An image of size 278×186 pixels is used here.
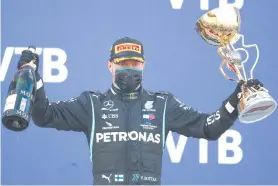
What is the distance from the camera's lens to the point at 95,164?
10.9 feet

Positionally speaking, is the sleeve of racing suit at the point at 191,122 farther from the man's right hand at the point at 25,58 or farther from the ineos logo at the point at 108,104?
the man's right hand at the point at 25,58

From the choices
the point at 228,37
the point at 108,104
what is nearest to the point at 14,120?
the point at 108,104

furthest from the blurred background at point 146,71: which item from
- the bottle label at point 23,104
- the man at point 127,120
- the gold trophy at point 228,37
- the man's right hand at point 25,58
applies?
the bottle label at point 23,104

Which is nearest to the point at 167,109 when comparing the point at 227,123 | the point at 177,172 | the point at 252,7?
the point at 227,123

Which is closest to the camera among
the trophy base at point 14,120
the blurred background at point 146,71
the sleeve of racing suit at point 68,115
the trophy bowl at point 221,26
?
the trophy base at point 14,120

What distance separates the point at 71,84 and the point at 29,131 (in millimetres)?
305

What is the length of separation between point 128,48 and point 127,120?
276 millimetres

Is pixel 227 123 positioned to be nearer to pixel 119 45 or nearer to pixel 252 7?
pixel 119 45

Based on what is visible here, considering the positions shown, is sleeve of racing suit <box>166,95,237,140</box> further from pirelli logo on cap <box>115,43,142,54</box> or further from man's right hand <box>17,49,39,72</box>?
man's right hand <box>17,49,39,72</box>

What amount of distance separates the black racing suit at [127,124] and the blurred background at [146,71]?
2.90ft

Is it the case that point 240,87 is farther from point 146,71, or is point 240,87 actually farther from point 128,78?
point 146,71

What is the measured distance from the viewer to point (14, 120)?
3123 mm

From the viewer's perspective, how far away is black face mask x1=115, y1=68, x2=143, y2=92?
3334 mm

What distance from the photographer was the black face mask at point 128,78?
333 centimetres
